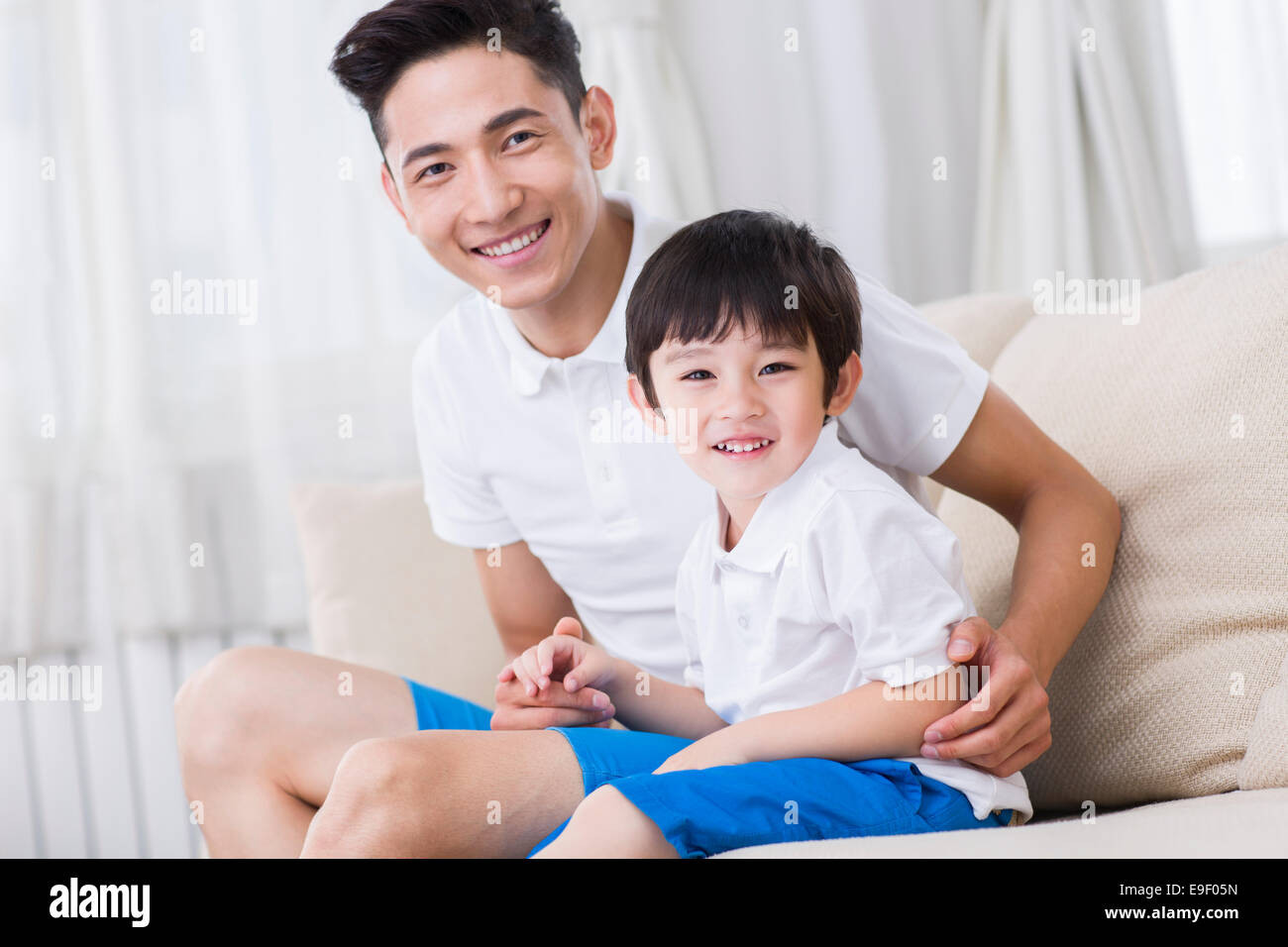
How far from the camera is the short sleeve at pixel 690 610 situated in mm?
1030

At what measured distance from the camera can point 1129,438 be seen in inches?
41.7

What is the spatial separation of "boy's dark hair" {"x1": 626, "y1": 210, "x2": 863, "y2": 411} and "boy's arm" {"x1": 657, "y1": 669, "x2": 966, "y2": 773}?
9.4 inches

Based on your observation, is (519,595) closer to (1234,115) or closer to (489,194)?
(489,194)

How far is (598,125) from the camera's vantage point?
118cm

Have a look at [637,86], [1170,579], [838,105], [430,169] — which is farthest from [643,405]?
[838,105]

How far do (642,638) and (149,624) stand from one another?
1.13 meters

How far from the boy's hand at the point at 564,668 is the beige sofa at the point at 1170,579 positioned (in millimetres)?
275

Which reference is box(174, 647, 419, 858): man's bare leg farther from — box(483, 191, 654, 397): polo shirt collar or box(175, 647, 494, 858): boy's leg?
box(483, 191, 654, 397): polo shirt collar

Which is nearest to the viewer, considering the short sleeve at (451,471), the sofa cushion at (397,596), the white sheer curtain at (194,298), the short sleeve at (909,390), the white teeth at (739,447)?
the white teeth at (739,447)

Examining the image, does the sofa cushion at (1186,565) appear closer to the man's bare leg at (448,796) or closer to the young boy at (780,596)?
the young boy at (780,596)

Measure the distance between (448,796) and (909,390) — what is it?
515 millimetres

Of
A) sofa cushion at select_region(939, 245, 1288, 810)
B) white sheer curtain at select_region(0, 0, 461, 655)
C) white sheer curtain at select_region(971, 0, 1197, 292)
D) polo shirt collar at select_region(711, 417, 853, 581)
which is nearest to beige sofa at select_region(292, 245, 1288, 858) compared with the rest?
sofa cushion at select_region(939, 245, 1288, 810)

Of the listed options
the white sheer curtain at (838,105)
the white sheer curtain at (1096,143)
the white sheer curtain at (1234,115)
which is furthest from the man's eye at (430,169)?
the white sheer curtain at (1234,115)

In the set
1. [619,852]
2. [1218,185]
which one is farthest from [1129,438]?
[1218,185]
